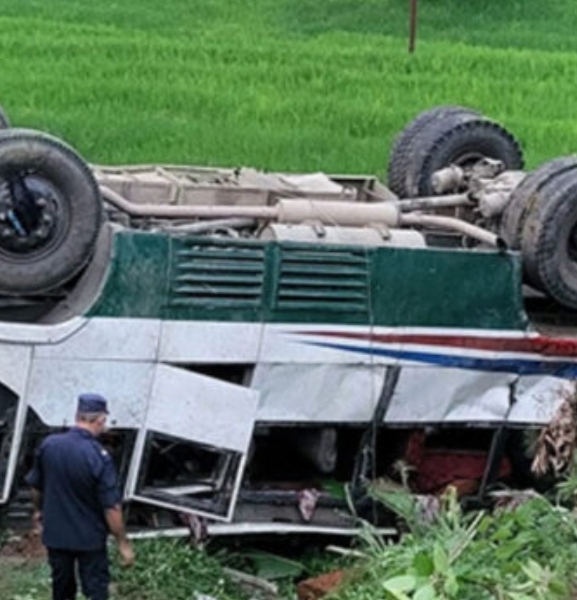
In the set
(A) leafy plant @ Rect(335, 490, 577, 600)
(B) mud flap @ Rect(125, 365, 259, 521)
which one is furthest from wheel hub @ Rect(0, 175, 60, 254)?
(A) leafy plant @ Rect(335, 490, 577, 600)

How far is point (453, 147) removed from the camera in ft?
33.6

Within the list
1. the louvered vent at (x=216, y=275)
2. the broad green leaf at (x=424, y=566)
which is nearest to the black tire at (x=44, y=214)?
the louvered vent at (x=216, y=275)

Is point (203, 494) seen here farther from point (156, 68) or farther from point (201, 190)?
point (156, 68)

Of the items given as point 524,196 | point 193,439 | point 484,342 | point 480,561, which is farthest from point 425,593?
point 524,196

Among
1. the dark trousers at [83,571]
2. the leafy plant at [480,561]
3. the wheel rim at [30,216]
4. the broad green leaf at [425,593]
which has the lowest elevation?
the dark trousers at [83,571]

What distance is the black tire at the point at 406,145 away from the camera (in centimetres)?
1037

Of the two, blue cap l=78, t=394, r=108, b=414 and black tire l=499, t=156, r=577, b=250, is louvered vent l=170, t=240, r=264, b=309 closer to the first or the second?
blue cap l=78, t=394, r=108, b=414

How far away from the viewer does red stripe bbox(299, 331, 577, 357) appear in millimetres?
8490

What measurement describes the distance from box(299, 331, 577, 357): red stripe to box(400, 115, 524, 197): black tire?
1679mm

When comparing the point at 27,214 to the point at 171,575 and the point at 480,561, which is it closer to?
the point at 171,575

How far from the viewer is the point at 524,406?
8.84m

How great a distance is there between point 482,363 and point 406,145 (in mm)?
2058

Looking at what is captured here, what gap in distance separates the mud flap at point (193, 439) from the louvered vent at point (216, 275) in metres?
0.31

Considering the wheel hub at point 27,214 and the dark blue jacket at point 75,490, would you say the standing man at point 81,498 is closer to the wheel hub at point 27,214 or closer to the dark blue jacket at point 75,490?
the dark blue jacket at point 75,490
